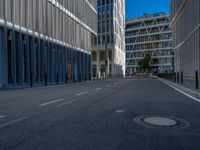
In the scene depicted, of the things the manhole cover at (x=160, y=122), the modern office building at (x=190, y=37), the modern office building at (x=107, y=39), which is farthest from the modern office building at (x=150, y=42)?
the manhole cover at (x=160, y=122)

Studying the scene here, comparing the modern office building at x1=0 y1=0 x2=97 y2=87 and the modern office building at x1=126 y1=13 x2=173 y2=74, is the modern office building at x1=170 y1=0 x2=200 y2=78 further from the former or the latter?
the modern office building at x1=126 y1=13 x2=173 y2=74

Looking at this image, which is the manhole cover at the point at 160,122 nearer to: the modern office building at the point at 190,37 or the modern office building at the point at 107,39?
the modern office building at the point at 190,37

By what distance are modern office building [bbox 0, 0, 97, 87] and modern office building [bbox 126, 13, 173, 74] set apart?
73.8 m

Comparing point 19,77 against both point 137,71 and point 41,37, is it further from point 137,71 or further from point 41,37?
point 137,71

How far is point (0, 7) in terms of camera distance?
784 inches

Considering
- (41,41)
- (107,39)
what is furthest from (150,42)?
(41,41)

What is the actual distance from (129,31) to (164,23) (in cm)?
1923

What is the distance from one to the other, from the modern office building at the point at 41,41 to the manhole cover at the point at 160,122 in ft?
55.4

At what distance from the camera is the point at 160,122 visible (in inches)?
207

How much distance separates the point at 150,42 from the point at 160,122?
115 metres

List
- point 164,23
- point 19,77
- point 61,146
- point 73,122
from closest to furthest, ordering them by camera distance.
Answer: point 61,146 < point 73,122 < point 19,77 < point 164,23

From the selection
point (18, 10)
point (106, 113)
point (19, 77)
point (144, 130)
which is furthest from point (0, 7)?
point (144, 130)

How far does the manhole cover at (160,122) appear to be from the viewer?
16.3ft

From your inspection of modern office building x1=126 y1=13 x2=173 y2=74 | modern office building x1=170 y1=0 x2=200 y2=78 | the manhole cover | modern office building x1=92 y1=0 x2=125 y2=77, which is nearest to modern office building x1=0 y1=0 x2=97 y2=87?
the manhole cover
